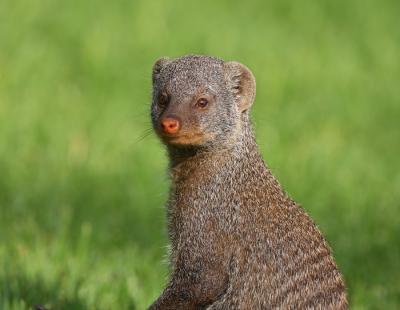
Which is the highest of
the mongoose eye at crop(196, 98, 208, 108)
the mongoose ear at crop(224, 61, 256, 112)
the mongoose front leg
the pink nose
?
the mongoose ear at crop(224, 61, 256, 112)

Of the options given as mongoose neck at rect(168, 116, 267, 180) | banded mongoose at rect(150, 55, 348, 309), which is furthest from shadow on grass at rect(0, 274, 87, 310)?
mongoose neck at rect(168, 116, 267, 180)

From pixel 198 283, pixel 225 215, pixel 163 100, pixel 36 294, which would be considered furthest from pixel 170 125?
pixel 36 294

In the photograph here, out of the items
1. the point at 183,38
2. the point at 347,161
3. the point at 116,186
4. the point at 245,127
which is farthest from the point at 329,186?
the point at 245,127

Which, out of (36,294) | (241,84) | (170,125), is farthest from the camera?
(36,294)

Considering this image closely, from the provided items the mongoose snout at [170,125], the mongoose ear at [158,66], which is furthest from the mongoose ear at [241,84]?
the mongoose snout at [170,125]

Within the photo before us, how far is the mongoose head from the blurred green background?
0.32 metres

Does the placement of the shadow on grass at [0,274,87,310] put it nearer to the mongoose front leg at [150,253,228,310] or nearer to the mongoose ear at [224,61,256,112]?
the mongoose front leg at [150,253,228,310]

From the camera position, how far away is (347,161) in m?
9.52

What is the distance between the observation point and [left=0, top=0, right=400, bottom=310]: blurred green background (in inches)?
246

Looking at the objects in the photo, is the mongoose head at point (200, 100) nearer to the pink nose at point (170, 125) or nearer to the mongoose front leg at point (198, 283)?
the pink nose at point (170, 125)

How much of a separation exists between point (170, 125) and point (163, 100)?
11.7 inches

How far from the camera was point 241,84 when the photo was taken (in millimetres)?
5109

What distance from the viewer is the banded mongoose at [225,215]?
4.64 metres

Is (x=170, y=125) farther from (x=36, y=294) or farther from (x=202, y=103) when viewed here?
(x=36, y=294)
